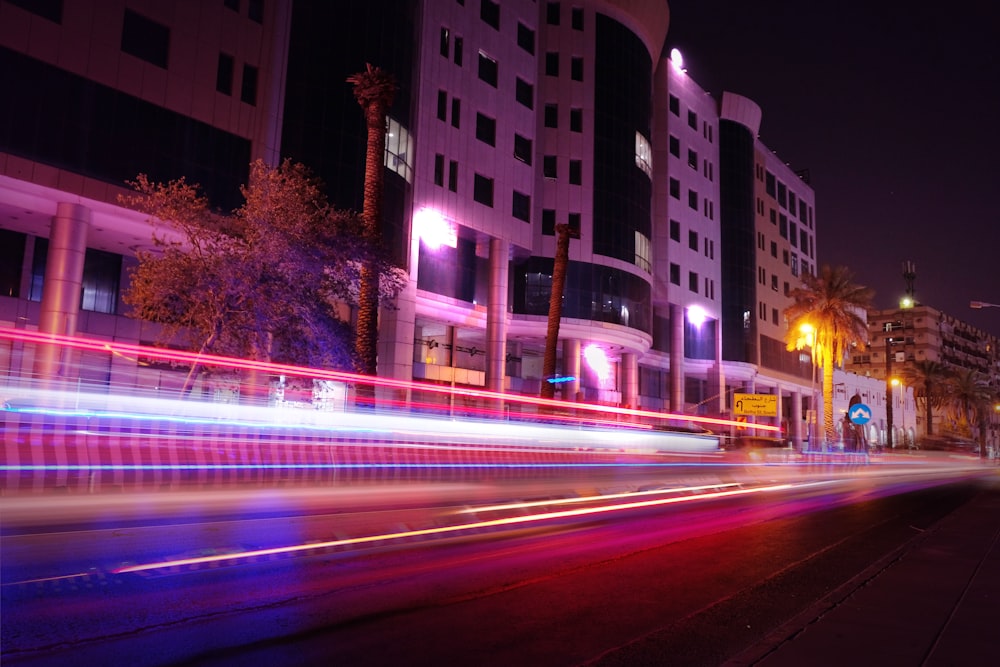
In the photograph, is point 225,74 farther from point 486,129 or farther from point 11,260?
point 486,129

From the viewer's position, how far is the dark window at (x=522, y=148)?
1901 inches

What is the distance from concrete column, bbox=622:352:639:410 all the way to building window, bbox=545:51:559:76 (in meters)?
20.7

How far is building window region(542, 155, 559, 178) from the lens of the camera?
5112cm

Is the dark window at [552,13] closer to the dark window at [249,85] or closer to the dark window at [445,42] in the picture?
the dark window at [445,42]

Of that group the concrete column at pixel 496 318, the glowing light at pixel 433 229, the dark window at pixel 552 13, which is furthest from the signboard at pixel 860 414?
the dark window at pixel 552 13

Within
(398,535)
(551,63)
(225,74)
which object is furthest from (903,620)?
(551,63)

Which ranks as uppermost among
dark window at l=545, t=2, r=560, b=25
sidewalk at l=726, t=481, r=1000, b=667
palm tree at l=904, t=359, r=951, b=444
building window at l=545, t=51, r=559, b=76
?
dark window at l=545, t=2, r=560, b=25

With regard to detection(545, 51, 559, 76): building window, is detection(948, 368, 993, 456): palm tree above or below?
below

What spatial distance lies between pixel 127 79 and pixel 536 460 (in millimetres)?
20419

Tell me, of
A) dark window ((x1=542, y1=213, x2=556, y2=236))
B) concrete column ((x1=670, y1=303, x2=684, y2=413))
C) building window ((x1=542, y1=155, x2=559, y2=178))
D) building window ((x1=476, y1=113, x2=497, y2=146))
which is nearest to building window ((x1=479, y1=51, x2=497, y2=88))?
building window ((x1=476, y1=113, x2=497, y2=146))

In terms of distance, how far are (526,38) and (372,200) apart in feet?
98.0

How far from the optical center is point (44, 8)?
25.6 metres

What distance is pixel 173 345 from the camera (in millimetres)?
31562

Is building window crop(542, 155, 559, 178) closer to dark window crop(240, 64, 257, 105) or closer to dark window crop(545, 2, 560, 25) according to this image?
dark window crop(545, 2, 560, 25)
